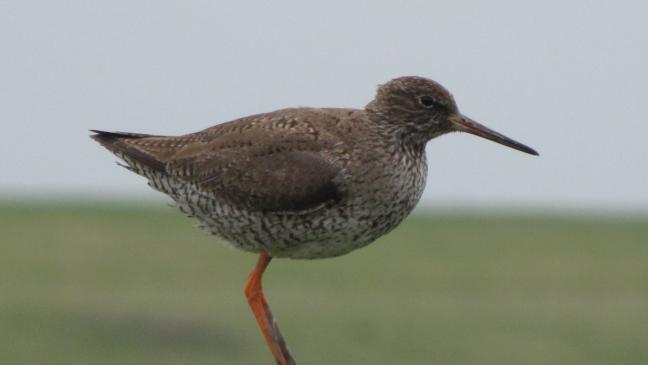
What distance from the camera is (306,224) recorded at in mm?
10852

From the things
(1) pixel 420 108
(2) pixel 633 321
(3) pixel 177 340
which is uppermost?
(1) pixel 420 108

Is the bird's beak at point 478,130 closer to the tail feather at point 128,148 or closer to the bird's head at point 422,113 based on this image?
the bird's head at point 422,113

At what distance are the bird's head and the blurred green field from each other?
3198cm

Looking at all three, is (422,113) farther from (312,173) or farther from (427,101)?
(312,173)

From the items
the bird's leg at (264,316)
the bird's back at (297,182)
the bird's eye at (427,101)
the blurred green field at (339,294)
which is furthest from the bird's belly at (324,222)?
the blurred green field at (339,294)

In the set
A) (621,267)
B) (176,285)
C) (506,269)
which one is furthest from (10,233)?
(621,267)

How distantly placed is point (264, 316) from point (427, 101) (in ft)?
6.85

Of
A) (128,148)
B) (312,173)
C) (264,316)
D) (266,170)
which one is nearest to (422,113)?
(312,173)

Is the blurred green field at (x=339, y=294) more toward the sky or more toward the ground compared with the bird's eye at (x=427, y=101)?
more toward the ground

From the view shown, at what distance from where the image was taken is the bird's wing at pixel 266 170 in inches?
427

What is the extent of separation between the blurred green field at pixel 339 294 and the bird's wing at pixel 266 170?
31.7 m

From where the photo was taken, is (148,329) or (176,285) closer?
(148,329)

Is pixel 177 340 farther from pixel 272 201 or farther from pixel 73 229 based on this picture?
pixel 272 201

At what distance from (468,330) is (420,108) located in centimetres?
4167
